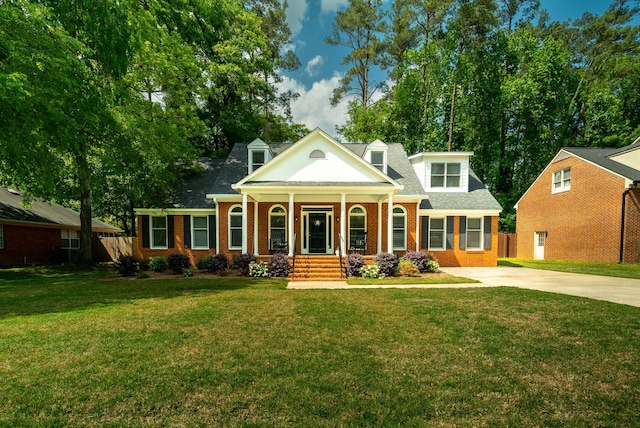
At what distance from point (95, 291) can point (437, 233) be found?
14.5 meters

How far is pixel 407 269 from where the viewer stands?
12.1 metres

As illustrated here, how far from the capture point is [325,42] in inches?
1136

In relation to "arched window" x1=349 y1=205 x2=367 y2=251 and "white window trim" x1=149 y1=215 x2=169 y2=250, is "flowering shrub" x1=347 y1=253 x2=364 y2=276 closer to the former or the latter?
"arched window" x1=349 y1=205 x2=367 y2=251

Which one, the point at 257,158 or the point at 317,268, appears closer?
the point at 317,268

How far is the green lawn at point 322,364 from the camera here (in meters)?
2.90

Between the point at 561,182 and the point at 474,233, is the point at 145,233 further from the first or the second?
the point at 561,182

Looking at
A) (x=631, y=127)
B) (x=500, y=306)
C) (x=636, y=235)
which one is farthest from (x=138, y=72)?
(x=631, y=127)

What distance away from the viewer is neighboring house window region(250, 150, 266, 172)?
52.6ft

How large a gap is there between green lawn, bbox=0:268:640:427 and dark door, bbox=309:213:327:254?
805cm

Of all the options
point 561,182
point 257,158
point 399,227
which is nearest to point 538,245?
point 561,182

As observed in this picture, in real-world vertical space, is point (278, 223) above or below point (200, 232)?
above

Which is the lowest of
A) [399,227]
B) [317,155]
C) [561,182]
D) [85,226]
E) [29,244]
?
[29,244]

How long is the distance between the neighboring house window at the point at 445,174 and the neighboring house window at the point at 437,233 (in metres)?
2.26

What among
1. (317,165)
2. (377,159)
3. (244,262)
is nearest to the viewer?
(244,262)
